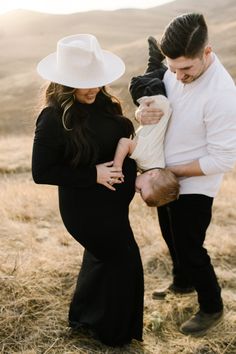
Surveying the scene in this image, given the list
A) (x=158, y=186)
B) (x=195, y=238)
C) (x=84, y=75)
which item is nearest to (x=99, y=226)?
(x=158, y=186)

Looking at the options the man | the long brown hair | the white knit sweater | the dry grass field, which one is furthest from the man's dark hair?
the dry grass field

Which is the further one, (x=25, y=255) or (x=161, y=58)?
(x=25, y=255)

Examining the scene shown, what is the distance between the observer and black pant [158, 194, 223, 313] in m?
3.47

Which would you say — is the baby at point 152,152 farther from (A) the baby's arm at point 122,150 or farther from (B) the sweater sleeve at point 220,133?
(B) the sweater sleeve at point 220,133

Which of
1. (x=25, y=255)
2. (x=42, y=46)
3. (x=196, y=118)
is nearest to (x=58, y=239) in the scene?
(x=25, y=255)

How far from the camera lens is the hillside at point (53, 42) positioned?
27828mm

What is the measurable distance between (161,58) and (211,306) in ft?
6.40

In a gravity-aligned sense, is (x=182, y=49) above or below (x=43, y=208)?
above

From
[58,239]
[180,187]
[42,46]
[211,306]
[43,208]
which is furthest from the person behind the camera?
[42,46]

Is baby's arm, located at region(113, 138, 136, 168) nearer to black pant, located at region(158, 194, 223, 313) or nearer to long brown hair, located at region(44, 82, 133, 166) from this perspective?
long brown hair, located at region(44, 82, 133, 166)

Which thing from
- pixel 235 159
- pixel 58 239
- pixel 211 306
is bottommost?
pixel 58 239

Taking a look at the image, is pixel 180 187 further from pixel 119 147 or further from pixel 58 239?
pixel 58 239

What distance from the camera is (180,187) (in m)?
3.47

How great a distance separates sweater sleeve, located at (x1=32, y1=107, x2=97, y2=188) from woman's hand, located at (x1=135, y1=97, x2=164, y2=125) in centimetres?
50
